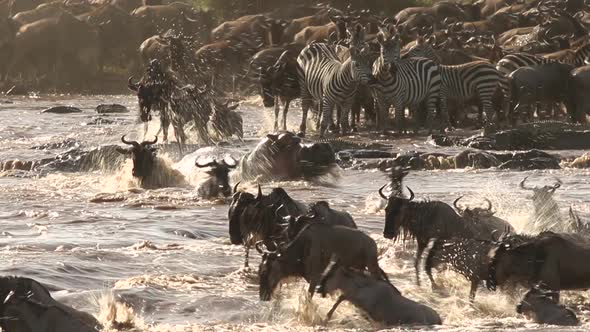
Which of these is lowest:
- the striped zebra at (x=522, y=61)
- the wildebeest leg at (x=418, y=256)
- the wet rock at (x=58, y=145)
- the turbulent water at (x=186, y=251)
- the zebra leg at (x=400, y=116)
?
the turbulent water at (x=186, y=251)

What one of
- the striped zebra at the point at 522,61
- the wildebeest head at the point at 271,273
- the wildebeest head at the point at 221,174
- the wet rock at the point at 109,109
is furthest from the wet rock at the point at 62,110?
the wildebeest head at the point at 271,273

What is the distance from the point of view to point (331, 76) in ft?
82.5

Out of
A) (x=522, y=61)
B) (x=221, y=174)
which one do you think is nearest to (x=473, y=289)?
(x=221, y=174)

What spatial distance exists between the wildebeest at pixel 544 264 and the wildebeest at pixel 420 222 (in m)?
1.02

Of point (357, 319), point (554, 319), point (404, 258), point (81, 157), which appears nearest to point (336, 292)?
point (357, 319)

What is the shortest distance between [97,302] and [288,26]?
38.0 metres

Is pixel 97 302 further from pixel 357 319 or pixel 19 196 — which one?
pixel 19 196

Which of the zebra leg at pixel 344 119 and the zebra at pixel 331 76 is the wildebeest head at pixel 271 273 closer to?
the zebra at pixel 331 76

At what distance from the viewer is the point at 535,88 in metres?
25.5

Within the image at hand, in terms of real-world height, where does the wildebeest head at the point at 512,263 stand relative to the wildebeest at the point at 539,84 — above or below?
below

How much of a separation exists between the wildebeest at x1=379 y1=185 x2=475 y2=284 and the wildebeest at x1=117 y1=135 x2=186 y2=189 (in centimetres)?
762

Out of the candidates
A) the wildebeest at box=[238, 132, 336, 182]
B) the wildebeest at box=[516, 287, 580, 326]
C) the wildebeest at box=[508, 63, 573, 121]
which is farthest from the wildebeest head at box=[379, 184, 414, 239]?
the wildebeest at box=[508, 63, 573, 121]

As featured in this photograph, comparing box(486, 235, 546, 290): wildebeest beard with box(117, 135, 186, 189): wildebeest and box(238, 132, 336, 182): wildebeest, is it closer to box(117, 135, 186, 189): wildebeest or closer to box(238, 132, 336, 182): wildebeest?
box(238, 132, 336, 182): wildebeest

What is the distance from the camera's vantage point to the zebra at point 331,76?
24.0m
